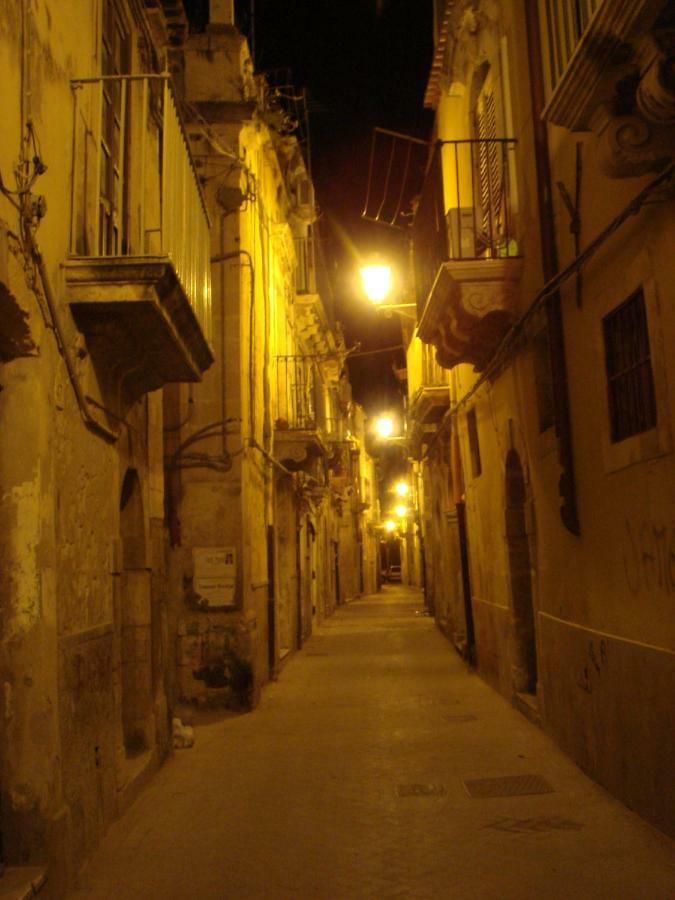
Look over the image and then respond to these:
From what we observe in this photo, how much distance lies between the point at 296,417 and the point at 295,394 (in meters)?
0.81

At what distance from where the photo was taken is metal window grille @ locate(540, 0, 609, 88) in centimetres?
524

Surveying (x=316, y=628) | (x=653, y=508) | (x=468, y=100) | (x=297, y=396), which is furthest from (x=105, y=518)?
(x=316, y=628)

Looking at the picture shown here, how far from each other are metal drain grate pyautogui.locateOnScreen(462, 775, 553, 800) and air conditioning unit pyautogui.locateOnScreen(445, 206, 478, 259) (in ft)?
18.5

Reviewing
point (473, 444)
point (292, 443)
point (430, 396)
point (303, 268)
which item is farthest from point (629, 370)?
point (303, 268)

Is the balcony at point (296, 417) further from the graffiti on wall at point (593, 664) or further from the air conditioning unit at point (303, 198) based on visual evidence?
the graffiti on wall at point (593, 664)

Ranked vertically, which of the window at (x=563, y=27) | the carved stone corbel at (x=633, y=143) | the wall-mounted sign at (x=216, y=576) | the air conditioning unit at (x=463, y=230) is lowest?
the wall-mounted sign at (x=216, y=576)

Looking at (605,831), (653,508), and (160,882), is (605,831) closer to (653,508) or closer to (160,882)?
(653,508)

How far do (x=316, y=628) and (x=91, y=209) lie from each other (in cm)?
→ 1810

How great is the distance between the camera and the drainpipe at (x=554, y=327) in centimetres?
752

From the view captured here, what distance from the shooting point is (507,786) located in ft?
23.4

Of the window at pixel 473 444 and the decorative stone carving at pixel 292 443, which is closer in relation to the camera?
the window at pixel 473 444

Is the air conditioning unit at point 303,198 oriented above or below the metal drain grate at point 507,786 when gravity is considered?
above

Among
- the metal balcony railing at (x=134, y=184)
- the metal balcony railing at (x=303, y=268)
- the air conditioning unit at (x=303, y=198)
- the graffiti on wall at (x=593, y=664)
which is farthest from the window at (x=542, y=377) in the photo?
the metal balcony railing at (x=303, y=268)

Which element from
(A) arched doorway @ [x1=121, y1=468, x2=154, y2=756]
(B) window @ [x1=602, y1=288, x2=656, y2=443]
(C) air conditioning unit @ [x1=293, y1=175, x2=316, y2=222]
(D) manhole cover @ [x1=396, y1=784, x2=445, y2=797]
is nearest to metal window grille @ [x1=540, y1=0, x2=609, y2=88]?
(B) window @ [x1=602, y1=288, x2=656, y2=443]
